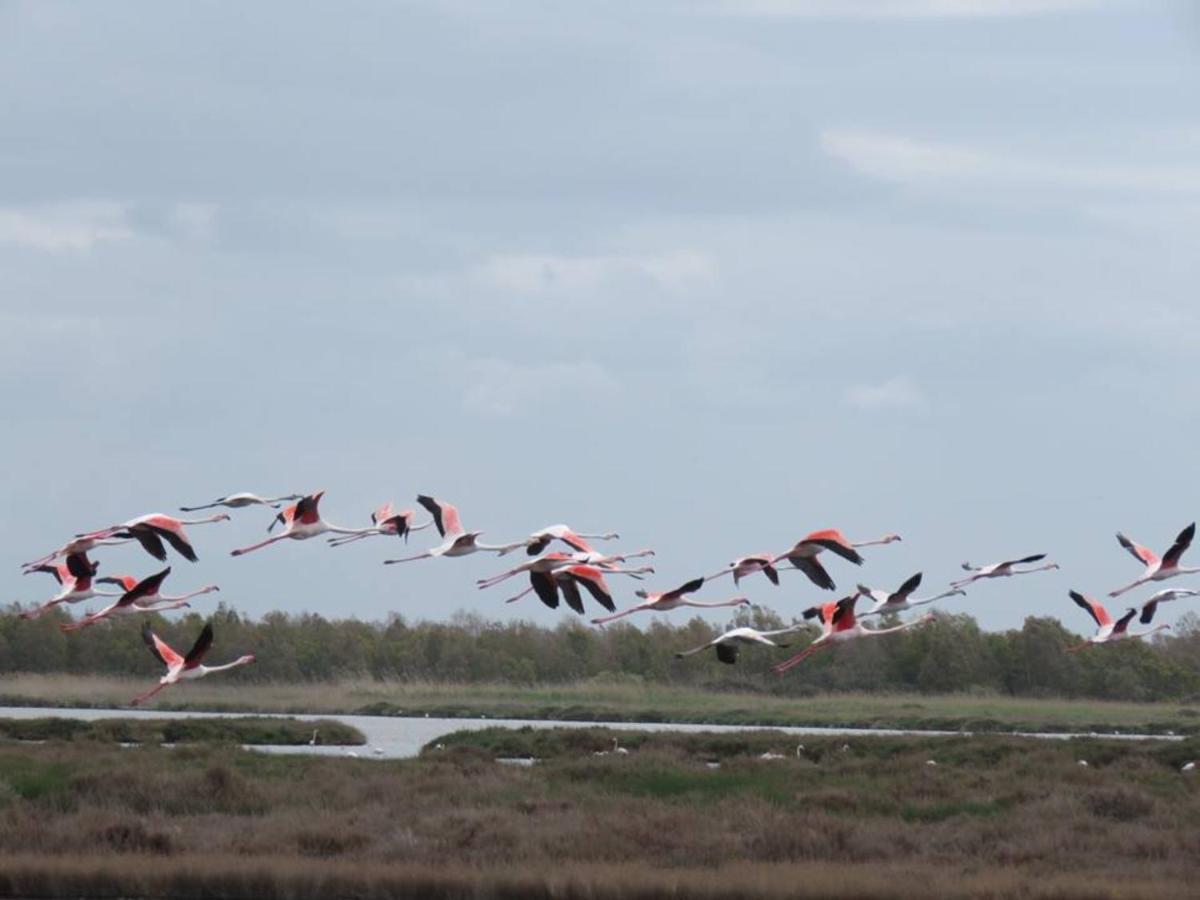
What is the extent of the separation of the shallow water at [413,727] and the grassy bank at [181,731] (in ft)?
1.86

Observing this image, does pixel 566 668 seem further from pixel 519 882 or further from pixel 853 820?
pixel 519 882

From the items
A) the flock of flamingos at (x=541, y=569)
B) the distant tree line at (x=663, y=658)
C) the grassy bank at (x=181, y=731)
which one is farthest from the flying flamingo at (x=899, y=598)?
the distant tree line at (x=663, y=658)

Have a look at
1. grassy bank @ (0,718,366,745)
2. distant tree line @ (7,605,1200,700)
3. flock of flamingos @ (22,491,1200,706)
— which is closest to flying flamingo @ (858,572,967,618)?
flock of flamingos @ (22,491,1200,706)

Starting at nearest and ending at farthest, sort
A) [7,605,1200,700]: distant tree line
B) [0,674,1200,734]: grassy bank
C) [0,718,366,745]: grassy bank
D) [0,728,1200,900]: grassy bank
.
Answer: [0,728,1200,900]: grassy bank
[0,718,366,745]: grassy bank
[0,674,1200,734]: grassy bank
[7,605,1200,700]: distant tree line

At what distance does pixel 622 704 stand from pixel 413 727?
908 cm

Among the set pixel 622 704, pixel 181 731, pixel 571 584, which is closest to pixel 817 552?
pixel 571 584

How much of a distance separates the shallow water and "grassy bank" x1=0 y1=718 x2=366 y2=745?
567 millimetres

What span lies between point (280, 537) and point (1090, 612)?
11.4 metres

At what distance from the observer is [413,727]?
48250mm

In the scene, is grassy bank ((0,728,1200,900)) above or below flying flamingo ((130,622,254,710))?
below

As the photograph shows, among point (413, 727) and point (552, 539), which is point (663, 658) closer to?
point (413, 727)

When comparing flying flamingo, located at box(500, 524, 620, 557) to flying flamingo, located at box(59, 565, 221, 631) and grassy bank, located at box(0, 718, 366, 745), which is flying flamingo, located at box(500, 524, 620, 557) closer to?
flying flamingo, located at box(59, 565, 221, 631)

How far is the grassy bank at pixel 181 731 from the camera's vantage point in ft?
127

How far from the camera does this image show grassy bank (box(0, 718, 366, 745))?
127 ft
